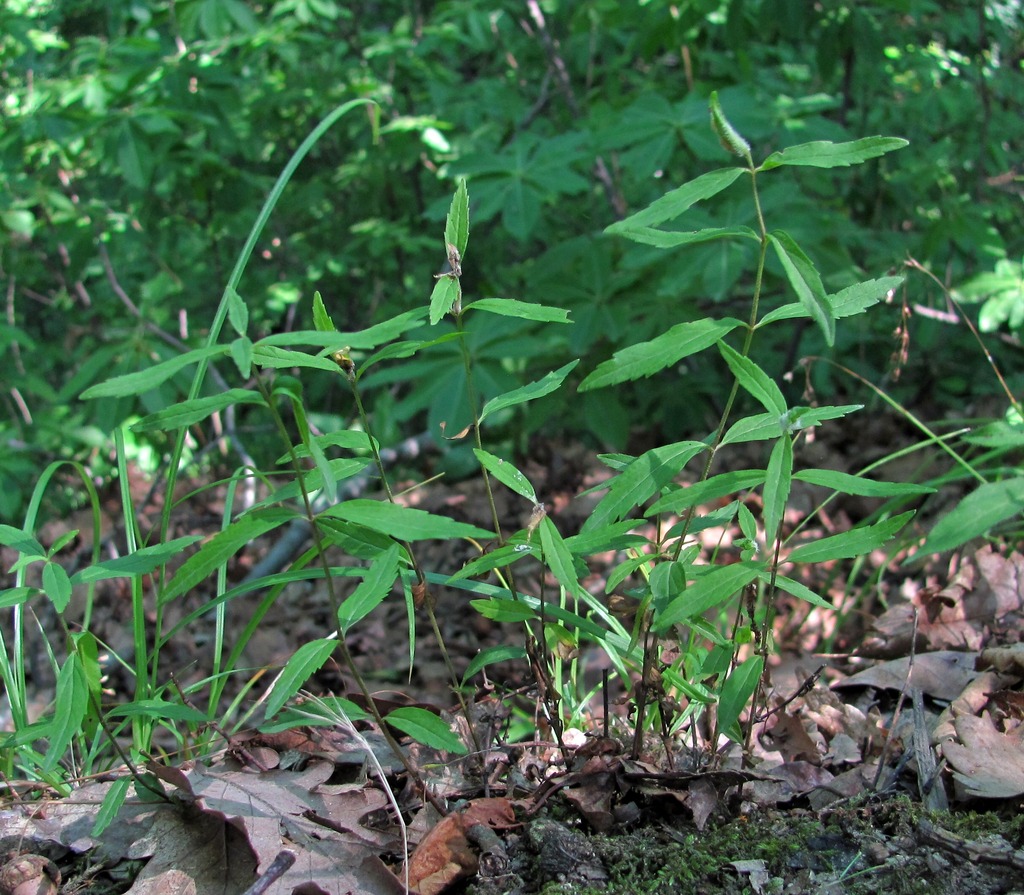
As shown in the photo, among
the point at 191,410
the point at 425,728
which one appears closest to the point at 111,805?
the point at 425,728

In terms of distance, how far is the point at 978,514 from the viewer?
2.87 feet

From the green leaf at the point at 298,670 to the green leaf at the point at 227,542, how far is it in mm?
124

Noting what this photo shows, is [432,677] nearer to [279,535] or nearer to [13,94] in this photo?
[279,535]

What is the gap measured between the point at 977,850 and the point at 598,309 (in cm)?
241

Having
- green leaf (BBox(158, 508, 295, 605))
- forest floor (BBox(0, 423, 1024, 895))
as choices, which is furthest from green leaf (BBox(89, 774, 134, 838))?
green leaf (BBox(158, 508, 295, 605))

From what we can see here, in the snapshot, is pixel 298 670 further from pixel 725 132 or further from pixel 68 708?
pixel 725 132

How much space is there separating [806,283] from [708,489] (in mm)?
231

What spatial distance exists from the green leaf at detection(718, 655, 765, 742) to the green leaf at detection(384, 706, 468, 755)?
0.96 feet

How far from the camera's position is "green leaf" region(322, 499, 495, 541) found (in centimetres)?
83

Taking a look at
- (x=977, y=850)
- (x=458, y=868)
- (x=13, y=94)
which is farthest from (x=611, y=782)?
(x=13, y=94)

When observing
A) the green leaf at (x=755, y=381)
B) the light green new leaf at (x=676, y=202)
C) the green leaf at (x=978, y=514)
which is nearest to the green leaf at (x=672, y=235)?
the light green new leaf at (x=676, y=202)

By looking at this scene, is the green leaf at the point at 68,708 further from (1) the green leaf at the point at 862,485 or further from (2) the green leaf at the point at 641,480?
(1) the green leaf at the point at 862,485

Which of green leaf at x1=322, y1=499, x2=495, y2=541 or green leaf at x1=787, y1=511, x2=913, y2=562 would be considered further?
green leaf at x1=787, y1=511, x2=913, y2=562

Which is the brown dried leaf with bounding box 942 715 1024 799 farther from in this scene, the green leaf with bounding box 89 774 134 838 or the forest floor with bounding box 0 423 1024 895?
the green leaf with bounding box 89 774 134 838
